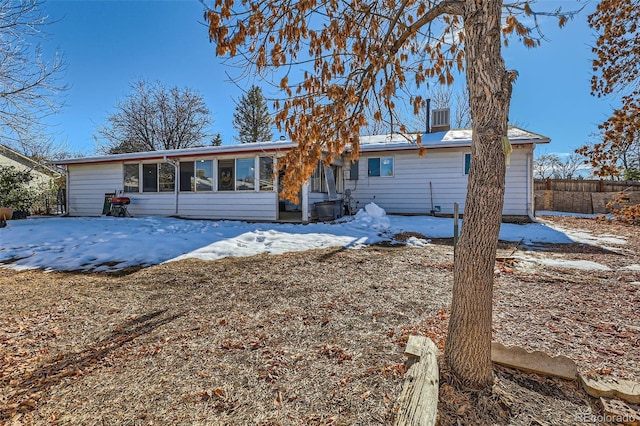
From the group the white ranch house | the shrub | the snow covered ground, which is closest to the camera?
the snow covered ground

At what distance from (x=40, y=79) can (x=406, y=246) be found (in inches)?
313

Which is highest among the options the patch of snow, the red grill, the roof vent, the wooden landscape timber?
the roof vent

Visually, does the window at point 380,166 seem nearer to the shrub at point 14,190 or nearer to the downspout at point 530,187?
the downspout at point 530,187

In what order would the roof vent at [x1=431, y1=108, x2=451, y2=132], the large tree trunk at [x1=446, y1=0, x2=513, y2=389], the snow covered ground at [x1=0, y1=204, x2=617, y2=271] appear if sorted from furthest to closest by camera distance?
the roof vent at [x1=431, y1=108, x2=451, y2=132] < the snow covered ground at [x1=0, y1=204, x2=617, y2=271] < the large tree trunk at [x1=446, y1=0, x2=513, y2=389]

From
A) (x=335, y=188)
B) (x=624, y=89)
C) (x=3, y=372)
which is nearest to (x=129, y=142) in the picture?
(x=335, y=188)

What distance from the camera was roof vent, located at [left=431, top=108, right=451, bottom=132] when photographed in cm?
1320

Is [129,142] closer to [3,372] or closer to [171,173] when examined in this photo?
[171,173]

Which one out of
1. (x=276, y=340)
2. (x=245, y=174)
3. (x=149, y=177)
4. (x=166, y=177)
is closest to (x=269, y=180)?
(x=245, y=174)

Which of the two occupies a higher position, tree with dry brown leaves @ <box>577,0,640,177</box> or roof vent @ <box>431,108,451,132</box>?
roof vent @ <box>431,108,451,132</box>

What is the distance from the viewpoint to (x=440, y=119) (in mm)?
13250

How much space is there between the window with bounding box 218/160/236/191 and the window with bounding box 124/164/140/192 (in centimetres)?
390

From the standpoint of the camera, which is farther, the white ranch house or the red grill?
the red grill

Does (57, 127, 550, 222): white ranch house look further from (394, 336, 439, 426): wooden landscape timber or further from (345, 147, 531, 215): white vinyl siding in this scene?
(394, 336, 439, 426): wooden landscape timber

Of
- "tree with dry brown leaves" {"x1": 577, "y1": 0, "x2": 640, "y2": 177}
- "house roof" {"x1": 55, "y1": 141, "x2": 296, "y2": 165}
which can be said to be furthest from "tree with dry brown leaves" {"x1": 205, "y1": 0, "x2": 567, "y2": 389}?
"house roof" {"x1": 55, "y1": 141, "x2": 296, "y2": 165}
